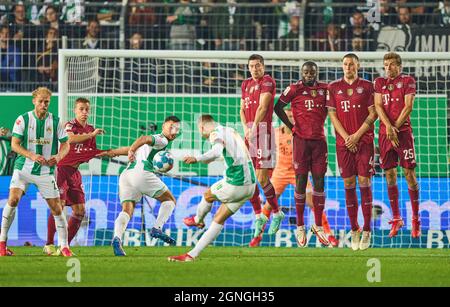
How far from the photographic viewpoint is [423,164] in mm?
17781

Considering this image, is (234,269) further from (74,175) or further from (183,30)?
(183,30)

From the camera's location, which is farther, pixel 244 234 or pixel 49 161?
pixel 244 234

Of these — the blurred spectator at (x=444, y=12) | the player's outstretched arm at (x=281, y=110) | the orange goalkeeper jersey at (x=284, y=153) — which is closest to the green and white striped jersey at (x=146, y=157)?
the player's outstretched arm at (x=281, y=110)

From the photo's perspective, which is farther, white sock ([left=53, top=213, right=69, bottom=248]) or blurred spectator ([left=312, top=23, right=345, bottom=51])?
blurred spectator ([left=312, top=23, right=345, bottom=51])

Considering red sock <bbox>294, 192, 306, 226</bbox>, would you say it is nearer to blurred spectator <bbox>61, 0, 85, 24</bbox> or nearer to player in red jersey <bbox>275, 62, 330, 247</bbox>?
player in red jersey <bbox>275, 62, 330, 247</bbox>

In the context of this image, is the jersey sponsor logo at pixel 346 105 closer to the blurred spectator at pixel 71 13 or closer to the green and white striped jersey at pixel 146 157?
the green and white striped jersey at pixel 146 157

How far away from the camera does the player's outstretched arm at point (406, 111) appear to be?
47.9ft

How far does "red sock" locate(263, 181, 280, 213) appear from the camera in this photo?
15102 mm

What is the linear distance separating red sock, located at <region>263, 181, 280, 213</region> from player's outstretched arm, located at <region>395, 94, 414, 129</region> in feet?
5.96

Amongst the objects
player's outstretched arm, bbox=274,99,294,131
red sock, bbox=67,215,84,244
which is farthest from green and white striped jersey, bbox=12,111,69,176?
player's outstretched arm, bbox=274,99,294,131

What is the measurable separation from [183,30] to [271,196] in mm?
5305

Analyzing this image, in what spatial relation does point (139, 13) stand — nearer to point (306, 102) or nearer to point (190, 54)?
point (190, 54)

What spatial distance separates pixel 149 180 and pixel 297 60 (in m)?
4.49
